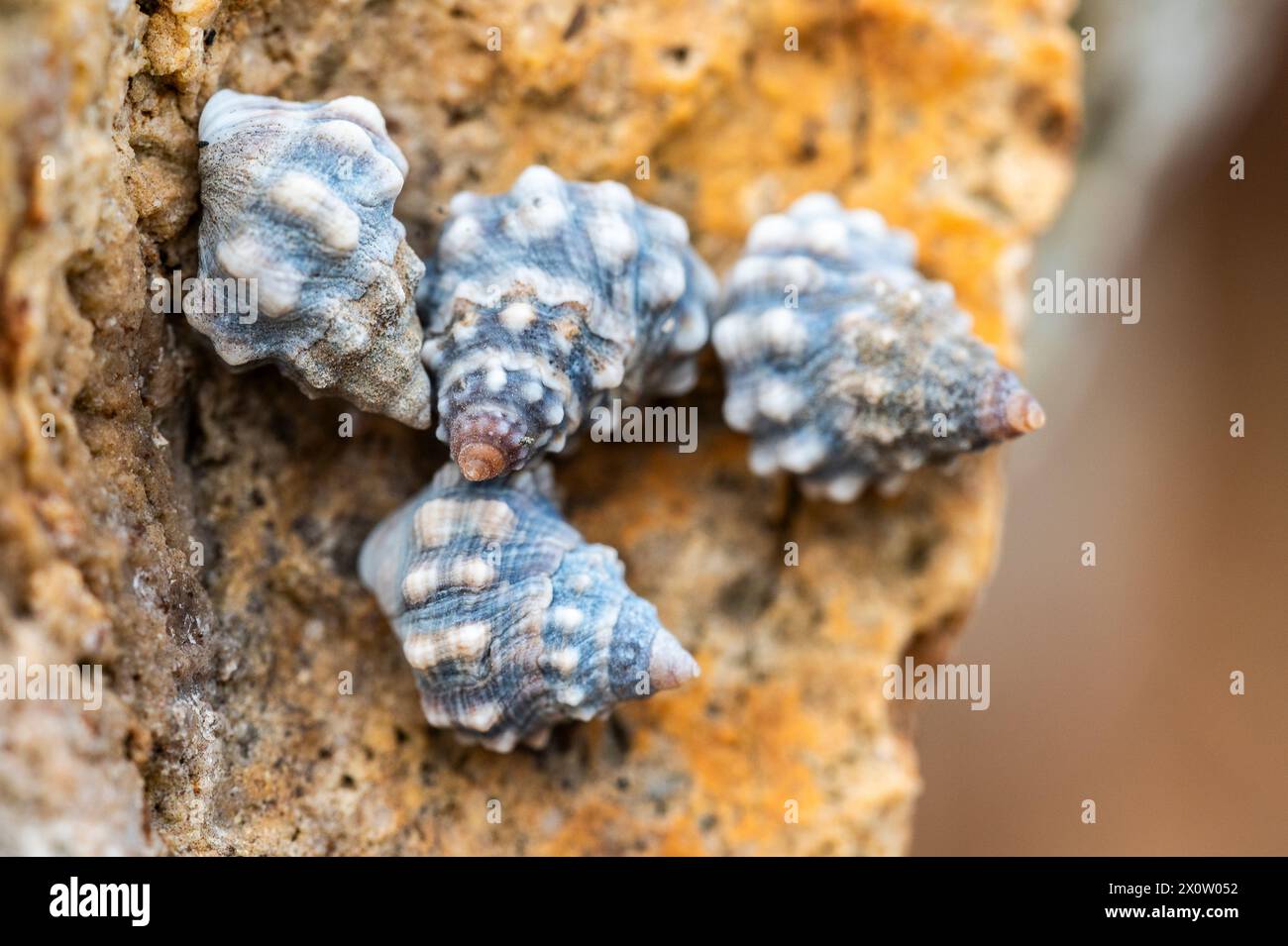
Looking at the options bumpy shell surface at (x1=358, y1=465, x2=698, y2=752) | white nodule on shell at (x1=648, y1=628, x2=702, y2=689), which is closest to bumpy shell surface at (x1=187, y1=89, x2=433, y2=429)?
bumpy shell surface at (x1=358, y1=465, x2=698, y2=752)

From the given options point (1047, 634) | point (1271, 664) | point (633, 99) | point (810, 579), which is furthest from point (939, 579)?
point (1271, 664)

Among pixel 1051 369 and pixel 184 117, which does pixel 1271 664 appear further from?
pixel 184 117

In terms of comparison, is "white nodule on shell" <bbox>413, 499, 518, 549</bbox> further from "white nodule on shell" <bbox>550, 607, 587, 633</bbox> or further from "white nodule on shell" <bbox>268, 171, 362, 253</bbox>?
"white nodule on shell" <bbox>268, 171, 362, 253</bbox>

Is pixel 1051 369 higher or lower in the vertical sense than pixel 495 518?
higher

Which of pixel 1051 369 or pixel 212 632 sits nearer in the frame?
pixel 212 632

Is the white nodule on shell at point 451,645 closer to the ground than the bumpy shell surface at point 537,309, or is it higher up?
closer to the ground

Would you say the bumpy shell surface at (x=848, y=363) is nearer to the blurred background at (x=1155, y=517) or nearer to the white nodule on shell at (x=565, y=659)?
the white nodule on shell at (x=565, y=659)

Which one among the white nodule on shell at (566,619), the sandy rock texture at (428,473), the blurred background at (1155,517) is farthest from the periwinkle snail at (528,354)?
the blurred background at (1155,517)
